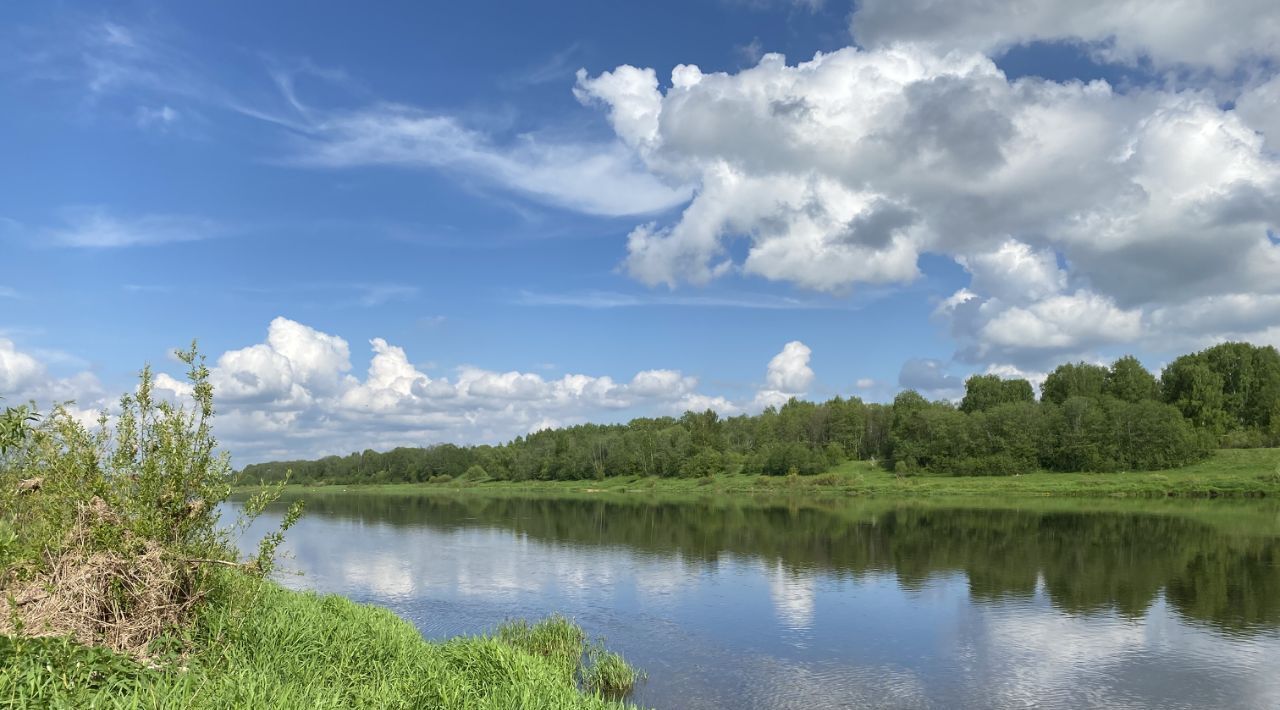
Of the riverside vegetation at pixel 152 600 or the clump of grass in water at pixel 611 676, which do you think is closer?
Answer: the riverside vegetation at pixel 152 600

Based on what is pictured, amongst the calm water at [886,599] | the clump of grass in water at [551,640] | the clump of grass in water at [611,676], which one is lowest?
the calm water at [886,599]

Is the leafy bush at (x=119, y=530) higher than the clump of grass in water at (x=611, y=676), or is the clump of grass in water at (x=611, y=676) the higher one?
the leafy bush at (x=119, y=530)

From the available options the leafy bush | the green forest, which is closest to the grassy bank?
the green forest

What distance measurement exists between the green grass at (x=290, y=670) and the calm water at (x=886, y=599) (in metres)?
6.68

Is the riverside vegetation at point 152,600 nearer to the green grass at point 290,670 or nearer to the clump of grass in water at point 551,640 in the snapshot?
the green grass at point 290,670

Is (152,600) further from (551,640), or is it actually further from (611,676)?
(551,640)

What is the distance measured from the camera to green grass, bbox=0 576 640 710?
10.2 metres

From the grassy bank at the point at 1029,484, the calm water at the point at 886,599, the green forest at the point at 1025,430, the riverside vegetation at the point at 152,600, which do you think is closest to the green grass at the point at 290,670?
the riverside vegetation at the point at 152,600

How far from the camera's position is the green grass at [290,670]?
10.2 metres

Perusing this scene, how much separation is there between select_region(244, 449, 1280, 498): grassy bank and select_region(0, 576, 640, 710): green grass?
105 metres

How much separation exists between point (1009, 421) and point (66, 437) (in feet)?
448

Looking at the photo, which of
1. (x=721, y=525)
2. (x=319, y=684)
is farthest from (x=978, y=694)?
(x=721, y=525)

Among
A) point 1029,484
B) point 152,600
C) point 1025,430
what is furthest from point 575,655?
point 1025,430

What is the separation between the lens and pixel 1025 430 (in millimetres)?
128500
